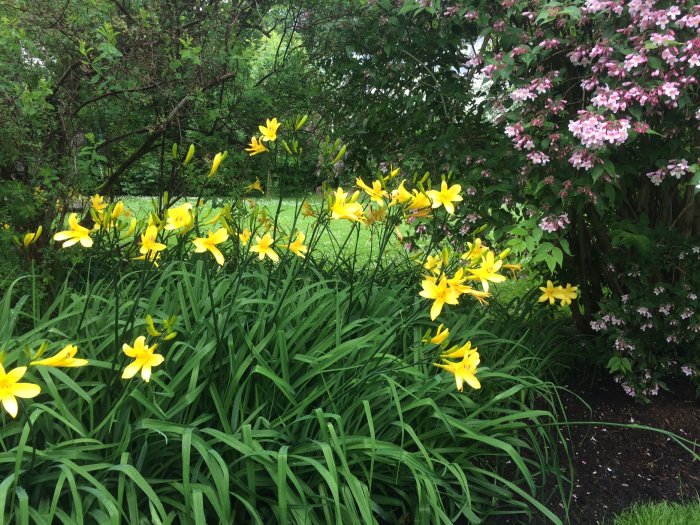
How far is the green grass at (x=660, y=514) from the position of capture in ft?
6.34

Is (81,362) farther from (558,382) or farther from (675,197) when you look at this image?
(675,197)

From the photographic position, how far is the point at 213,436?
1.69 meters

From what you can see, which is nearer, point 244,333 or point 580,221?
point 244,333

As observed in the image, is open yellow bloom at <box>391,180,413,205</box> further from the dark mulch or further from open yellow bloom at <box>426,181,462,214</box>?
the dark mulch

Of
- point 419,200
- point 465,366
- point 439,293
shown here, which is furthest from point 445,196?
point 465,366

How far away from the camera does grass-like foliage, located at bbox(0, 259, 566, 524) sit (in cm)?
149

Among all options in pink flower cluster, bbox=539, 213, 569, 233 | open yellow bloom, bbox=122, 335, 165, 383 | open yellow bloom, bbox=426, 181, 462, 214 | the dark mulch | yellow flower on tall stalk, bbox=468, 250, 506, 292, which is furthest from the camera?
pink flower cluster, bbox=539, 213, 569, 233

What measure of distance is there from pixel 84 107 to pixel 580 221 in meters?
2.49

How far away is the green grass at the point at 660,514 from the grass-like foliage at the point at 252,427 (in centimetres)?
28

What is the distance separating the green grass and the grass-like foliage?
28cm

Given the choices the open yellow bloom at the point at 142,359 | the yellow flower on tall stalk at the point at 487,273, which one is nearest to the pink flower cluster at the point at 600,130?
the yellow flower on tall stalk at the point at 487,273

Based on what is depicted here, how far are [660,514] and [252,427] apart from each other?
1429 mm

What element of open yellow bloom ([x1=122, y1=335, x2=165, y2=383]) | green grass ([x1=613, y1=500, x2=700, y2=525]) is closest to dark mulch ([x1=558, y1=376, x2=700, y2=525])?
green grass ([x1=613, y1=500, x2=700, y2=525])

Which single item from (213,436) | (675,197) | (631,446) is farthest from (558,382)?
(213,436)
